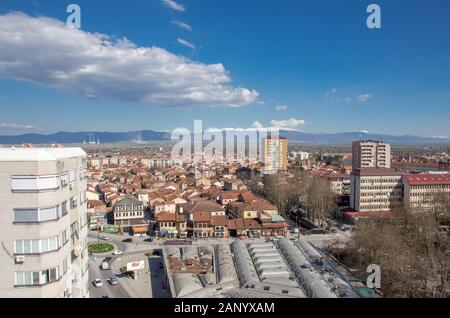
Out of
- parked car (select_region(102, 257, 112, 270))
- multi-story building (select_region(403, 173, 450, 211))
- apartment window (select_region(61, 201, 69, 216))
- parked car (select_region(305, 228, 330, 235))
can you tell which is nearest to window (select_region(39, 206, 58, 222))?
apartment window (select_region(61, 201, 69, 216))

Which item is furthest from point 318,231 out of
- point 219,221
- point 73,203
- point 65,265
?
point 65,265

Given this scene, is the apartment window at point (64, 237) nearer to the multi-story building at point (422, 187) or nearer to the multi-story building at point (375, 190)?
the multi-story building at point (375, 190)

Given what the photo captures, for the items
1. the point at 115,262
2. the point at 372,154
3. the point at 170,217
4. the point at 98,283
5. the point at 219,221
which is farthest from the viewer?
the point at 372,154

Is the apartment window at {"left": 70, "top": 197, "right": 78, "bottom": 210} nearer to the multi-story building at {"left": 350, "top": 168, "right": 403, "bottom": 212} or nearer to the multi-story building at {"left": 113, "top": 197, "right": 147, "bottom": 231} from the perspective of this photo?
the multi-story building at {"left": 113, "top": 197, "right": 147, "bottom": 231}

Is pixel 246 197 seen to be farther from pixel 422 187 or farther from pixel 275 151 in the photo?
pixel 275 151

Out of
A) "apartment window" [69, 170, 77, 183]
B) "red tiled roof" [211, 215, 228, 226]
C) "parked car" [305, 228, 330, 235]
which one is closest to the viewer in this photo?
"apartment window" [69, 170, 77, 183]
